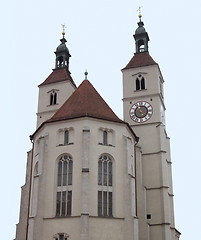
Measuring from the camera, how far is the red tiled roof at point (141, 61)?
41.0 metres

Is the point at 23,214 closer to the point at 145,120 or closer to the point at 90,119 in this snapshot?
the point at 90,119

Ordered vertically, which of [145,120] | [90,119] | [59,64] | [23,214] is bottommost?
[23,214]

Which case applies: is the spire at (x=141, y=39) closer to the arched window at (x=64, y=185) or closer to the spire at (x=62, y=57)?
the spire at (x=62, y=57)

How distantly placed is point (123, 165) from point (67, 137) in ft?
16.0

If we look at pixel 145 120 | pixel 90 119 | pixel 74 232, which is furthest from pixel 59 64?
pixel 74 232

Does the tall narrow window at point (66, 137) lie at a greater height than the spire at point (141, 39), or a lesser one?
lesser

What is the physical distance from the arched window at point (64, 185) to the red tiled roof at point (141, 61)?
1651cm

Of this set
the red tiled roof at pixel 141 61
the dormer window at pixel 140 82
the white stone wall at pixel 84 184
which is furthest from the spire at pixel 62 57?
the white stone wall at pixel 84 184

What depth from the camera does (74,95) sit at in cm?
3338

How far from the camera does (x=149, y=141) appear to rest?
37.0 metres

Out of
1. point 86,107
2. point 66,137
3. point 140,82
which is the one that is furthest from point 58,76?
point 66,137

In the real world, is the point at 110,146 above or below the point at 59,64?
below

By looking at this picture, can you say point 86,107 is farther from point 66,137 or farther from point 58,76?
point 58,76

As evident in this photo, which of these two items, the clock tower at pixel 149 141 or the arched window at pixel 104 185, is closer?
the arched window at pixel 104 185
